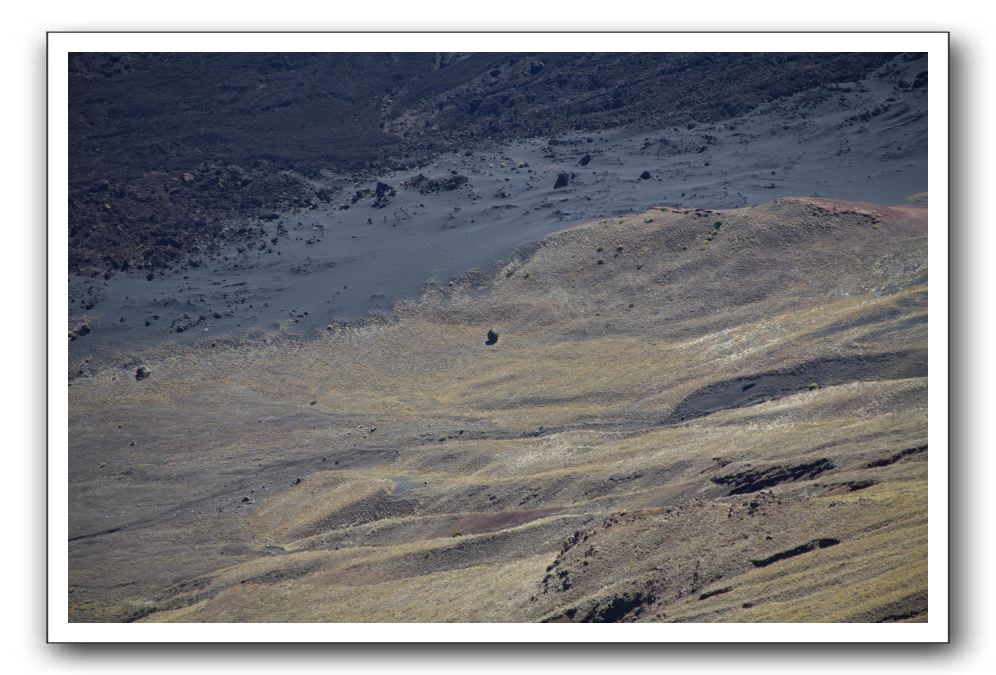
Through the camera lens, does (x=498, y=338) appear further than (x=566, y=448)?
Yes

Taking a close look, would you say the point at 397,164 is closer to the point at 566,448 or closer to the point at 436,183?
the point at 436,183

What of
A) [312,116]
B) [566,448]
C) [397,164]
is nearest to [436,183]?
[397,164]

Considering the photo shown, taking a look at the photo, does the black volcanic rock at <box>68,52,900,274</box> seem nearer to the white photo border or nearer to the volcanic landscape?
the volcanic landscape

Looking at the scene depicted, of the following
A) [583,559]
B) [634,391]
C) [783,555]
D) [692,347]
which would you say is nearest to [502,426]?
[634,391]

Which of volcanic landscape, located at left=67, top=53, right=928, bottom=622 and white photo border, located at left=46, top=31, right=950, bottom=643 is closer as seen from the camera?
white photo border, located at left=46, top=31, right=950, bottom=643

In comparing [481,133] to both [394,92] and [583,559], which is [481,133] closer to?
[394,92]

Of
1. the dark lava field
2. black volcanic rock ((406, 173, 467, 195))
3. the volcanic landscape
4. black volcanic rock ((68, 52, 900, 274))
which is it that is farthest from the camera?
black volcanic rock ((406, 173, 467, 195))

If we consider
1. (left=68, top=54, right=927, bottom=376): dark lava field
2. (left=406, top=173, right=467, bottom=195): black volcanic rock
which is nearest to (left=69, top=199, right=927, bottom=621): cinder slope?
(left=68, top=54, right=927, bottom=376): dark lava field
